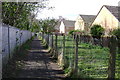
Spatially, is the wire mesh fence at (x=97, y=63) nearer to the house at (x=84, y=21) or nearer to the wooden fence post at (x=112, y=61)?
the wooden fence post at (x=112, y=61)

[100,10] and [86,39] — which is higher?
[100,10]

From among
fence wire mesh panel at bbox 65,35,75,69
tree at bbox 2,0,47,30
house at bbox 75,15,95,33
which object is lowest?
fence wire mesh panel at bbox 65,35,75,69

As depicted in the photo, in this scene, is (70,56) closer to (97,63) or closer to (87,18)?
(97,63)

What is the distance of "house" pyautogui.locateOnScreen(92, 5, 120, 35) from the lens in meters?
33.7

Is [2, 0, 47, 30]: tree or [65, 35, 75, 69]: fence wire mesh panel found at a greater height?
[2, 0, 47, 30]: tree

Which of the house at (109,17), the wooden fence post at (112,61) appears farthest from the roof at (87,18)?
the wooden fence post at (112,61)

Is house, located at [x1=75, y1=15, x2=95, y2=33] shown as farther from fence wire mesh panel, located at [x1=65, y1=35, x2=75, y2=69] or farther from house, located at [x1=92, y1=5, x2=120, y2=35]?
fence wire mesh panel, located at [x1=65, y1=35, x2=75, y2=69]

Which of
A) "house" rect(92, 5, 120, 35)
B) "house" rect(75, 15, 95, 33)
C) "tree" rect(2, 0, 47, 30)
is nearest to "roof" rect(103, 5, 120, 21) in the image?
"house" rect(92, 5, 120, 35)

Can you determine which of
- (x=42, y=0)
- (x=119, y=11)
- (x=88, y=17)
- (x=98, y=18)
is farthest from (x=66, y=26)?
(x=42, y=0)

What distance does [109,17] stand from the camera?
36.2 meters

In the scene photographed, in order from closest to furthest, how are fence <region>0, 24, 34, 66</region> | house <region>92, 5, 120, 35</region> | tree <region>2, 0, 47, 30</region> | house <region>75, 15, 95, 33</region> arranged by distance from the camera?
fence <region>0, 24, 34, 66</region> → tree <region>2, 0, 47, 30</region> → house <region>92, 5, 120, 35</region> → house <region>75, 15, 95, 33</region>

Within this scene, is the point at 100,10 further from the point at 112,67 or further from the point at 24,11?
the point at 112,67

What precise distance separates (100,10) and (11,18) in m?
27.2

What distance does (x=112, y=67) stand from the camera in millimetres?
4707
